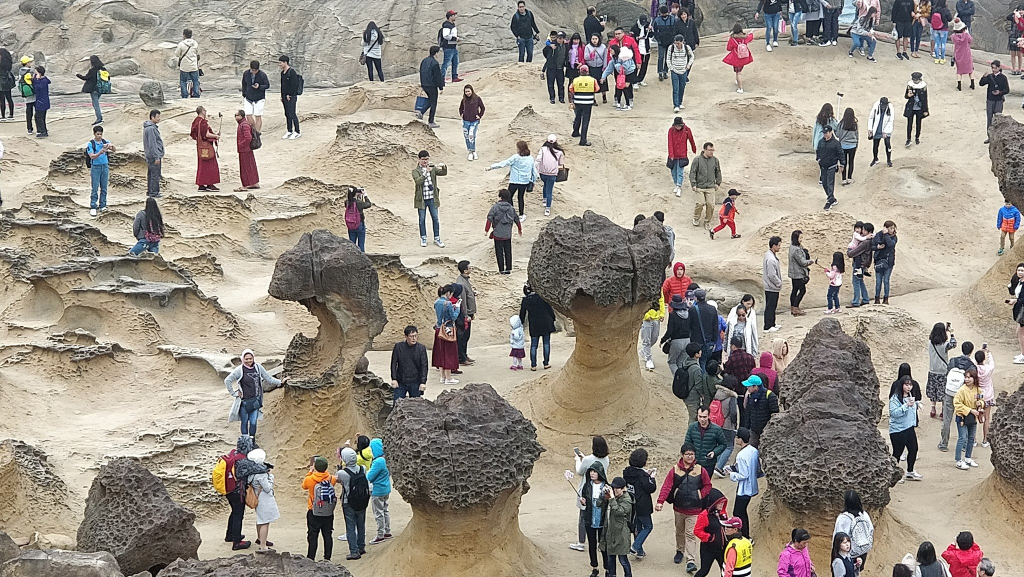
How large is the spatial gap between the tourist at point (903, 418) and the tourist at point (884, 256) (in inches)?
179

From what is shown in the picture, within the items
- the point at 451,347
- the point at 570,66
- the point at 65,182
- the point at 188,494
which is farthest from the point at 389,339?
the point at 570,66

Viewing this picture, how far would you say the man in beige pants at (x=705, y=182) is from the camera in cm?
2077

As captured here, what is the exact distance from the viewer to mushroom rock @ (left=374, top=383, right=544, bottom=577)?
37.9 ft

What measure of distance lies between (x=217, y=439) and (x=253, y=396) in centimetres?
55

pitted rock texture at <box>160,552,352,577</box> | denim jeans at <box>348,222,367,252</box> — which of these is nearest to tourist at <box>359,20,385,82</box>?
denim jeans at <box>348,222,367,252</box>

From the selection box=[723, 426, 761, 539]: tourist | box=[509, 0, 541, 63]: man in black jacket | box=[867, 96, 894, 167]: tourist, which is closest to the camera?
box=[723, 426, 761, 539]: tourist

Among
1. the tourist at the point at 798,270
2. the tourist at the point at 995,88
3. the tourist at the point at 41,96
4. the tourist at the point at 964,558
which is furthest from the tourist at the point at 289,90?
the tourist at the point at 964,558

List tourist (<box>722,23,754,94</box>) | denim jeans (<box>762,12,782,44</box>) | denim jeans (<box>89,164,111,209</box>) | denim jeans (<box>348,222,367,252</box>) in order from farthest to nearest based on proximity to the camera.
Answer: denim jeans (<box>762,12,782,44</box>), tourist (<box>722,23,754,94</box>), denim jeans (<box>89,164,111,209</box>), denim jeans (<box>348,222,367,252</box>)

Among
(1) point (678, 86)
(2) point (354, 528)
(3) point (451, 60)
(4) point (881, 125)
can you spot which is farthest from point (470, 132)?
(2) point (354, 528)

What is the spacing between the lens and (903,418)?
13.5 m

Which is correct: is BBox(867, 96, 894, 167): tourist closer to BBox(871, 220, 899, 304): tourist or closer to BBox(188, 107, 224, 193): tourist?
BBox(871, 220, 899, 304): tourist

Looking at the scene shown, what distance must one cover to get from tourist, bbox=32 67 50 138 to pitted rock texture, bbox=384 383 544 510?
14.2 m

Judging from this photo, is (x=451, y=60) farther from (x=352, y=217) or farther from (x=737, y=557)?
(x=737, y=557)

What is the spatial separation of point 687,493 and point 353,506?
8.91 ft
